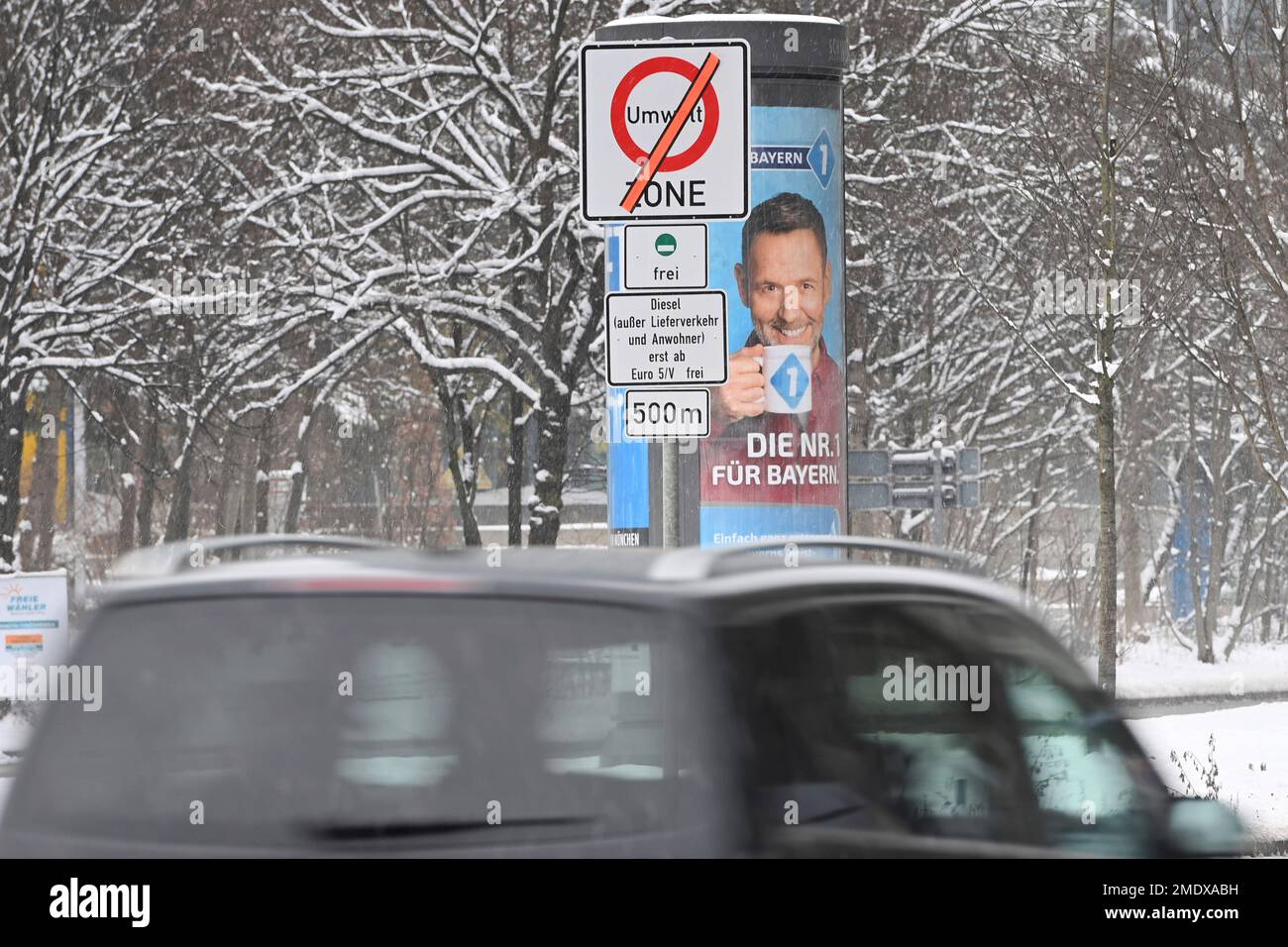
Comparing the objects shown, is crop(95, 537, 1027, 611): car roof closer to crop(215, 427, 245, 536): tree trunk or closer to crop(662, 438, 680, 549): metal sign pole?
crop(662, 438, 680, 549): metal sign pole

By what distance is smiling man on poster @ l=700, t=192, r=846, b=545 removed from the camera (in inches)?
523

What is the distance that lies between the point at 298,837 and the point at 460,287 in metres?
19.7

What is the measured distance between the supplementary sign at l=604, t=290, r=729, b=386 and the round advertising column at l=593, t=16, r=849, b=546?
15.3ft

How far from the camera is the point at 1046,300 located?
21000mm

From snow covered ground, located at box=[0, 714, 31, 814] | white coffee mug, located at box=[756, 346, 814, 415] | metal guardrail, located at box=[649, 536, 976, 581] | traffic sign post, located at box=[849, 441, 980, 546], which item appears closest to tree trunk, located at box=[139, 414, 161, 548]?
snow covered ground, located at box=[0, 714, 31, 814]

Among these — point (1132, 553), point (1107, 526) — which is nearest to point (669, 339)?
point (1107, 526)

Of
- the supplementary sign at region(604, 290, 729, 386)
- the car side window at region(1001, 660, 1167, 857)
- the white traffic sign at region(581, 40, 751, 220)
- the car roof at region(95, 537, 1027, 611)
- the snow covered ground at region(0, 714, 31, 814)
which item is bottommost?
the snow covered ground at region(0, 714, 31, 814)

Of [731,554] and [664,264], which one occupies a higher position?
[664,264]

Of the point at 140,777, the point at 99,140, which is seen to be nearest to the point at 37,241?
the point at 99,140

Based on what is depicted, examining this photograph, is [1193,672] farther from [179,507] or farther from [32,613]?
[32,613]

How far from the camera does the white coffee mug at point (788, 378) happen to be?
13.3 meters

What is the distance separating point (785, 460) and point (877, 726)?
9.76 metres

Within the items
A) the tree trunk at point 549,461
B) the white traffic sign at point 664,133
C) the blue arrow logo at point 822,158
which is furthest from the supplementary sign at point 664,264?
the tree trunk at point 549,461

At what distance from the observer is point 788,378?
43.9ft
